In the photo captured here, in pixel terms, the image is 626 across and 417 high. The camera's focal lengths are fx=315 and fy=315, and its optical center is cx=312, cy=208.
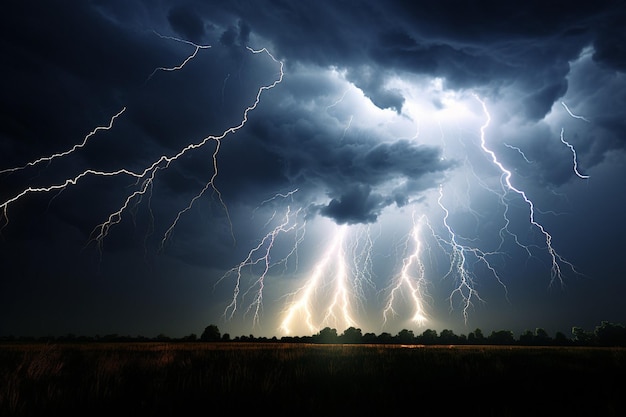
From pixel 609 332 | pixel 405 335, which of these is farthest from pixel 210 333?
pixel 609 332

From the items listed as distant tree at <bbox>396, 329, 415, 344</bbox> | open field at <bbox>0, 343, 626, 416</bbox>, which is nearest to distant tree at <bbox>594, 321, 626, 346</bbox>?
distant tree at <bbox>396, 329, 415, 344</bbox>

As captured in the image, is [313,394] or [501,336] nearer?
[313,394]

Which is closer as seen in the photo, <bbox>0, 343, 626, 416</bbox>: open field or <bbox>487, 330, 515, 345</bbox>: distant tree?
<bbox>0, 343, 626, 416</bbox>: open field

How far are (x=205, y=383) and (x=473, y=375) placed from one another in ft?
17.6

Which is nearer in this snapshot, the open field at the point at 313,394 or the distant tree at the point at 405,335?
the open field at the point at 313,394

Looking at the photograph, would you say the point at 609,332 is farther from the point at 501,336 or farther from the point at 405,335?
the point at 405,335

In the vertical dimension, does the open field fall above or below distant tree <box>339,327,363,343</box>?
above

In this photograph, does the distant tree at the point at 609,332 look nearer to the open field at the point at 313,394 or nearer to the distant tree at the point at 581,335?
the distant tree at the point at 581,335

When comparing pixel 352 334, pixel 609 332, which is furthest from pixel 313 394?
pixel 609 332

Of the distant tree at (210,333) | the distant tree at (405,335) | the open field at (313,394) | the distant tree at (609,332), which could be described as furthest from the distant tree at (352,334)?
the open field at (313,394)

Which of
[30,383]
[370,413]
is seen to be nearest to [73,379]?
[30,383]

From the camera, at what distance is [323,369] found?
21.8ft

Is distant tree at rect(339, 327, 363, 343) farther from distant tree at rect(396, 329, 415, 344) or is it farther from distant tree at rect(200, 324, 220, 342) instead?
distant tree at rect(200, 324, 220, 342)

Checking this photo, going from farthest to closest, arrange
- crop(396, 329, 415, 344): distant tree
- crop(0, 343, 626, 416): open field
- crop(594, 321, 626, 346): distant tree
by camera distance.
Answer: crop(396, 329, 415, 344): distant tree
crop(594, 321, 626, 346): distant tree
crop(0, 343, 626, 416): open field
